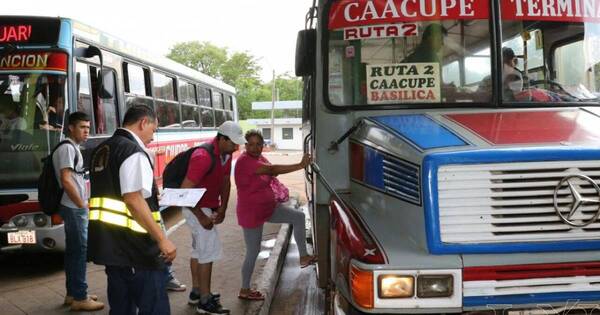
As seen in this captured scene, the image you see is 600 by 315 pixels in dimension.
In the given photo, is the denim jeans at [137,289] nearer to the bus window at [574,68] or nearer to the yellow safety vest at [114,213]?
the yellow safety vest at [114,213]

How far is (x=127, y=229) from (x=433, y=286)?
181 centimetres

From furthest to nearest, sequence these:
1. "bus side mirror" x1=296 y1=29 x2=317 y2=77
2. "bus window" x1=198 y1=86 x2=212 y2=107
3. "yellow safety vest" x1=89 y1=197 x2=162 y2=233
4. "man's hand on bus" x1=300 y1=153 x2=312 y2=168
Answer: "bus window" x1=198 y1=86 x2=212 y2=107, "man's hand on bus" x1=300 y1=153 x2=312 y2=168, "bus side mirror" x1=296 y1=29 x2=317 y2=77, "yellow safety vest" x1=89 y1=197 x2=162 y2=233

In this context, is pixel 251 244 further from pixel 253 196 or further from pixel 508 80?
pixel 508 80

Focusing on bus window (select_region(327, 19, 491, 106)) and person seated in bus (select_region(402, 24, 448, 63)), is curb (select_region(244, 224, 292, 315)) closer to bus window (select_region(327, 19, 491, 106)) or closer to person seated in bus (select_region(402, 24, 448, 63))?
bus window (select_region(327, 19, 491, 106))

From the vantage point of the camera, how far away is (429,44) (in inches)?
151

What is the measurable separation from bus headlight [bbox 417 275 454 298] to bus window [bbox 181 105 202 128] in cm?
928

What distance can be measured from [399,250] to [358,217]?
0.44 metres

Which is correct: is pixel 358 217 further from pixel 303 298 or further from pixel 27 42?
pixel 27 42

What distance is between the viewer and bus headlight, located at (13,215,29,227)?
6.07 m

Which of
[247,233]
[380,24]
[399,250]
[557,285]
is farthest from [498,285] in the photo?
[247,233]

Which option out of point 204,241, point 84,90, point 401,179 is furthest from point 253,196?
point 84,90

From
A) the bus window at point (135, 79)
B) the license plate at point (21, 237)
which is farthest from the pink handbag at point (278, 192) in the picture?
the bus window at point (135, 79)

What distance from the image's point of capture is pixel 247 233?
16.9 feet

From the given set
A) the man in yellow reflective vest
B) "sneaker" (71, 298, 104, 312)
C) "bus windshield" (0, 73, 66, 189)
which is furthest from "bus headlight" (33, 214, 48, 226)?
the man in yellow reflective vest
